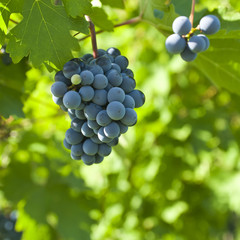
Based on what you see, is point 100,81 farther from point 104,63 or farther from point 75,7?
point 75,7

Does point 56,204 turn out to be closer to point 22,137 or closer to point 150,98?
point 22,137

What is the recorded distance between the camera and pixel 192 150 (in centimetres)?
301

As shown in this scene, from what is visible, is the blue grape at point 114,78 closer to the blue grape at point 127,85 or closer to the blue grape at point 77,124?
the blue grape at point 127,85

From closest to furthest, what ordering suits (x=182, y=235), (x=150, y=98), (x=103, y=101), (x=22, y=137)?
(x=103, y=101)
(x=22, y=137)
(x=150, y=98)
(x=182, y=235)

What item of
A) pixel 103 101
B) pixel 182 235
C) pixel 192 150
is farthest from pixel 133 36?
pixel 103 101

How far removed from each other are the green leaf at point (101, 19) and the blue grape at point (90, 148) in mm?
516

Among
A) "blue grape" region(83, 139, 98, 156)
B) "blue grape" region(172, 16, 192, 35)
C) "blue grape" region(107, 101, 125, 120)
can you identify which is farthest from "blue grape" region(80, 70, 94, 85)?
"blue grape" region(172, 16, 192, 35)

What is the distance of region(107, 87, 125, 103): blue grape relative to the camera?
1049mm

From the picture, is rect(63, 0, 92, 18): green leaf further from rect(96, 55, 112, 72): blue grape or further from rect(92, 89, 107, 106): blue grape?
rect(92, 89, 107, 106): blue grape

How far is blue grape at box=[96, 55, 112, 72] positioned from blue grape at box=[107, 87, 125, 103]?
92mm

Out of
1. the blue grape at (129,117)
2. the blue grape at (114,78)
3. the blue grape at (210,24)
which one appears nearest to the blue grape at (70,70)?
the blue grape at (114,78)

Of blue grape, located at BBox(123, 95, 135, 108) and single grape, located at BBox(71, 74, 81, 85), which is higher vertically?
single grape, located at BBox(71, 74, 81, 85)

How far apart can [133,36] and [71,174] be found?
150 cm

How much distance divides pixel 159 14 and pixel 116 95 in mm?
674
